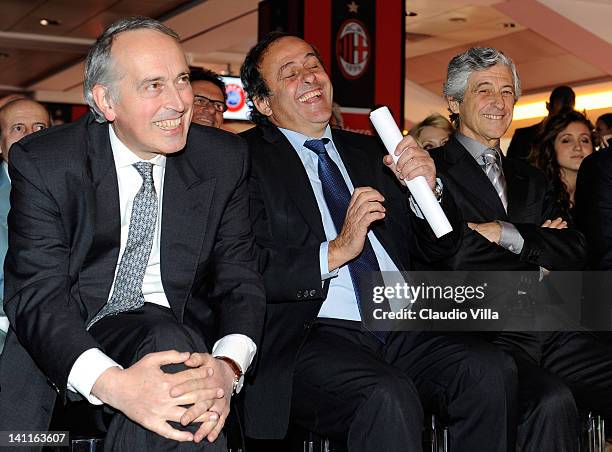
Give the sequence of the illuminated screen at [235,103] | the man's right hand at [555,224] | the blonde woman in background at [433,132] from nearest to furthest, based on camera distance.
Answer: the man's right hand at [555,224]
the blonde woman in background at [433,132]
the illuminated screen at [235,103]

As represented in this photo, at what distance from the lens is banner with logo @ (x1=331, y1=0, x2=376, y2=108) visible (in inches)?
273

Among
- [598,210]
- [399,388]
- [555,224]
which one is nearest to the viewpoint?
[399,388]

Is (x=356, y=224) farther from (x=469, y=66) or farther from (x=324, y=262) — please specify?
(x=469, y=66)

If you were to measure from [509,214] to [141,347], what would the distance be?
1.55 metres

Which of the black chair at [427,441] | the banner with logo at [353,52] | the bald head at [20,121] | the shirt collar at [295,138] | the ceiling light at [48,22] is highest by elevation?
the ceiling light at [48,22]

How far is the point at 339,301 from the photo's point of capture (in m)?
2.73

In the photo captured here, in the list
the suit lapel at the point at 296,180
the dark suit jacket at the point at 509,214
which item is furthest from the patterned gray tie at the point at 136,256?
the dark suit jacket at the point at 509,214

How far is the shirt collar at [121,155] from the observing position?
7.49 ft

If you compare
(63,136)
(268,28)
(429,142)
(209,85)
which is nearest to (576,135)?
(429,142)

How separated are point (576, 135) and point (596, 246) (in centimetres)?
129

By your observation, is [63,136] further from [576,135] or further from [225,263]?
[576,135]

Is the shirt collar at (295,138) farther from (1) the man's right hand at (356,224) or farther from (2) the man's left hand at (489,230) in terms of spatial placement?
(2) the man's left hand at (489,230)

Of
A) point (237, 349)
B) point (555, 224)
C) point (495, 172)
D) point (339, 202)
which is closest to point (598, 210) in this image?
point (555, 224)

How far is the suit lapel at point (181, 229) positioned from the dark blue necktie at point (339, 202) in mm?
575
